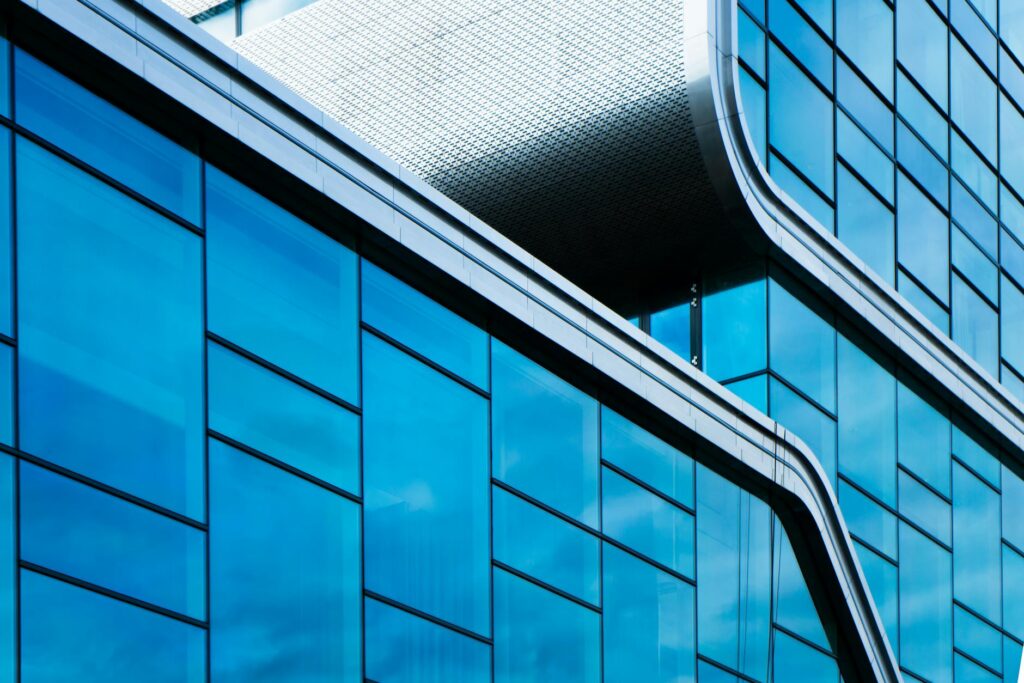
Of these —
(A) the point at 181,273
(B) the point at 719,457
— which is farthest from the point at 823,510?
(A) the point at 181,273

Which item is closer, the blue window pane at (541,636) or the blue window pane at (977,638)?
the blue window pane at (541,636)

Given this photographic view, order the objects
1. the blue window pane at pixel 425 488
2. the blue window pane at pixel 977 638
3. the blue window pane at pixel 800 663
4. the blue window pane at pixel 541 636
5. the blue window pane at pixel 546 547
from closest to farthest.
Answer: the blue window pane at pixel 425 488 → the blue window pane at pixel 541 636 → the blue window pane at pixel 546 547 → the blue window pane at pixel 800 663 → the blue window pane at pixel 977 638

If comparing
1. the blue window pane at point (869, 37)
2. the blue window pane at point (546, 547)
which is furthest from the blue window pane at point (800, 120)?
the blue window pane at point (546, 547)

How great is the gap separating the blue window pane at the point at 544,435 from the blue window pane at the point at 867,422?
7.12 meters

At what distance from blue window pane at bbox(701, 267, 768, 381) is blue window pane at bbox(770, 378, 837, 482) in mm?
479

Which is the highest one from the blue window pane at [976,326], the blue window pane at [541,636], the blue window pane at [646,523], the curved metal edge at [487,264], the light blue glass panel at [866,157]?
the light blue glass panel at [866,157]

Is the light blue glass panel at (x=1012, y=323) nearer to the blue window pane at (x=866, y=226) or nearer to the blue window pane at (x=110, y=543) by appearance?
the blue window pane at (x=866, y=226)

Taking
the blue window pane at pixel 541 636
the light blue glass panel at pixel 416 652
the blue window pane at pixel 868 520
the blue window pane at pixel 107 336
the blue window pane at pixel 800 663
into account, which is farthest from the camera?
the blue window pane at pixel 868 520

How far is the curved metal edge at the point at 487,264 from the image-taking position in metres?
15.3

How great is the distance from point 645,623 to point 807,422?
5.75 meters

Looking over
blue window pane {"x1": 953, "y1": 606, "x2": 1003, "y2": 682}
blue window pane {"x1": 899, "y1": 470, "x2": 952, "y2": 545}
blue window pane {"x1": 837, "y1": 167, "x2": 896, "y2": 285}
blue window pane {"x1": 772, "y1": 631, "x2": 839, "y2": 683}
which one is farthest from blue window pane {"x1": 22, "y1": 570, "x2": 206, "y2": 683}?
blue window pane {"x1": 953, "y1": 606, "x2": 1003, "y2": 682}

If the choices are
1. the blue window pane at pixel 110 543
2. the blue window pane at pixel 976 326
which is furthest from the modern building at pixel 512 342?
the blue window pane at pixel 976 326

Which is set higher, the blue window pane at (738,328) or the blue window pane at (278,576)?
the blue window pane at (738,328)

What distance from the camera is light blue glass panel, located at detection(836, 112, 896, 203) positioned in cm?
2723
